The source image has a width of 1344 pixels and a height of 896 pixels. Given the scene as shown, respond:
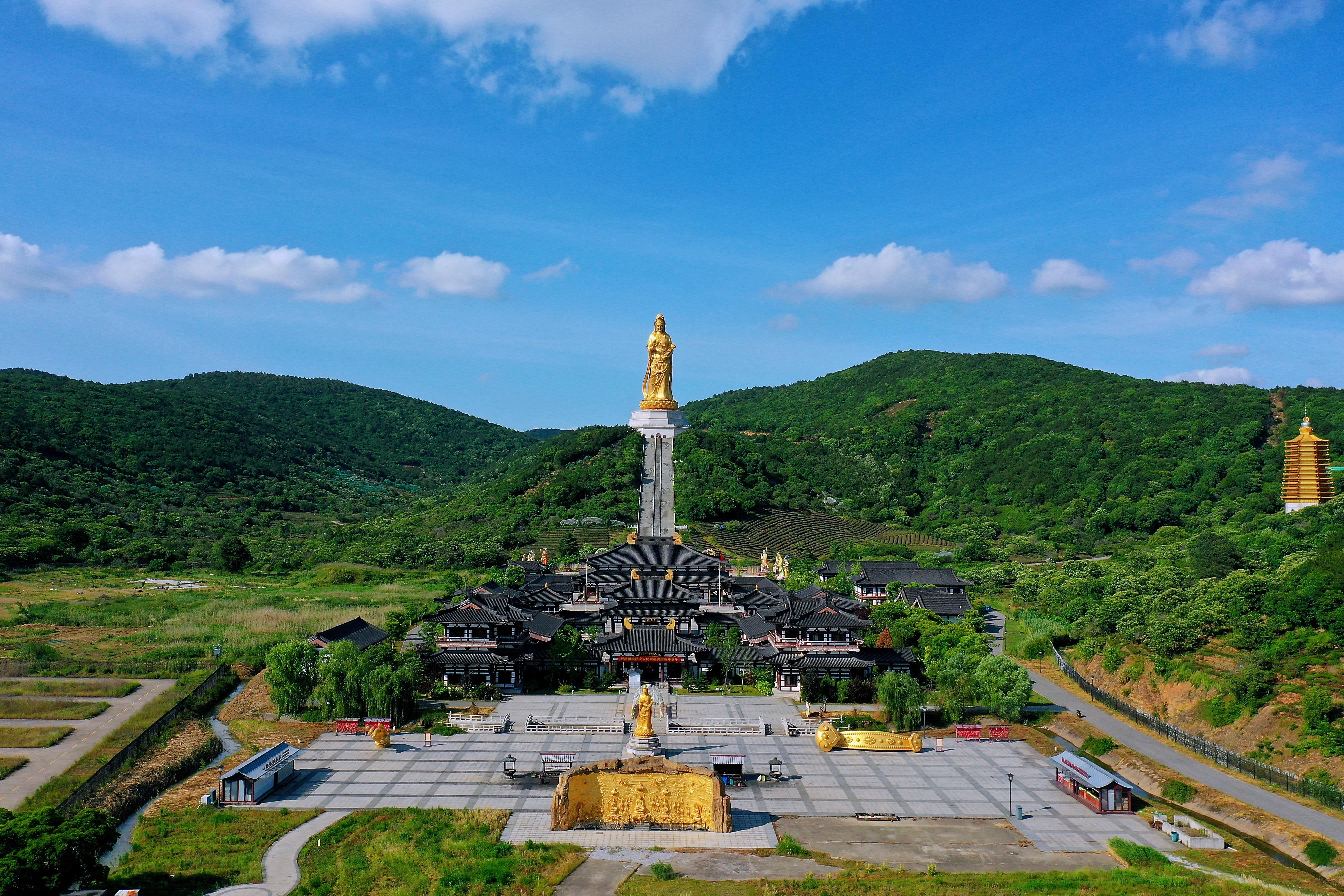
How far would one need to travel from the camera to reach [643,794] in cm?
2967

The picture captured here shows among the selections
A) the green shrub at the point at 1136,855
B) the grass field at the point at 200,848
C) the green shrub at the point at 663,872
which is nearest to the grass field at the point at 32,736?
the grass field at the point at 200,848

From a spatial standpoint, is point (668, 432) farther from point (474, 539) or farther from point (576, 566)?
point (576, 566)

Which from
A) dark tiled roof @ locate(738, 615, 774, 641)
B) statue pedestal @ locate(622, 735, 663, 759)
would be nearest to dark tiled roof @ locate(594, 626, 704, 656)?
dark tiled roof @ locate(738, 615, 774, 641)

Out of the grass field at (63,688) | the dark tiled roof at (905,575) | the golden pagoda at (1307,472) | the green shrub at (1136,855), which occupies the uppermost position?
the golden pagoda at (1307,472)

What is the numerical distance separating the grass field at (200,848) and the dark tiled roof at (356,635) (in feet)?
52.8

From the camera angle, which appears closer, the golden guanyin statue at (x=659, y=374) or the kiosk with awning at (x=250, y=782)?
the kiosk with awning at (x=250, y=782)

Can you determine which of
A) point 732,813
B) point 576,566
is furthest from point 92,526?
point 732,813

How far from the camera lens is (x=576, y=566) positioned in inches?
2800

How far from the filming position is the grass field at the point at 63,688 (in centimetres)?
4300

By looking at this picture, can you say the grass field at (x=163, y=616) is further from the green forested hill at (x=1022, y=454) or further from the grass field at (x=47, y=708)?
the green forested hill at (x=1022, y=454)

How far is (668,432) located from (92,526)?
5024cm

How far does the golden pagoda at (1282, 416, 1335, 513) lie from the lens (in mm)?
72938

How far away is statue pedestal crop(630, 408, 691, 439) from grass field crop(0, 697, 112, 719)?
60.7m

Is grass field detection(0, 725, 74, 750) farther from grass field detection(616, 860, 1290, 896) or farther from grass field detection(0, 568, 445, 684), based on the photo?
grass field detection(616, 860, 1290, 896)
